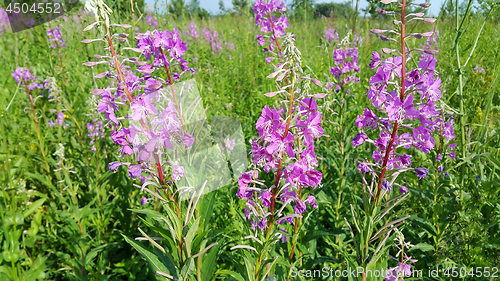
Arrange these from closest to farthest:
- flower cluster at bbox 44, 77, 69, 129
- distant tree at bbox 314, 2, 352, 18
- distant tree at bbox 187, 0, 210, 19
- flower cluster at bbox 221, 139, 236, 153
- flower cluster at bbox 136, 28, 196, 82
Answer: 1. flower cluster at bbox 136, 28, 196, 82
2. flower cluster at bbox 44, 77, 69, 129
3. flower cluster at bbox 221, 139, 236, 153
4. distant tree at bbox 314, 2, 352, 18
5. distant tree at bbox 187, 0, 210, 19

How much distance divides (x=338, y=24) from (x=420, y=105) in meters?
6.29

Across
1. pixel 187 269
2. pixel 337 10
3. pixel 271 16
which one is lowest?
pixel 187 269

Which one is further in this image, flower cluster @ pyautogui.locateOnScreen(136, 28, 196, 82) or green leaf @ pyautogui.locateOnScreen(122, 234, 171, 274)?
flower cluster @ pyautogui.locateOnScreen(136, 28, 196, 82)

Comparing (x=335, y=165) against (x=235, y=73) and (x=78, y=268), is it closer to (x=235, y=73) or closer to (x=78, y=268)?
(x=78, y=268)

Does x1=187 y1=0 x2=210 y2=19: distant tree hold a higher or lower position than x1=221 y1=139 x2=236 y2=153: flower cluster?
higher

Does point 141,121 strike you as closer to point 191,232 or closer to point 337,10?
point 191,232

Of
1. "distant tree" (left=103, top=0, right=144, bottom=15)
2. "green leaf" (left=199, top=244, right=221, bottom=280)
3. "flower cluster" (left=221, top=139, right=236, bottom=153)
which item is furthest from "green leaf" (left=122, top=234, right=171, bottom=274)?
"flower cluster" (left=221, top=139, right=236, bottom=153)

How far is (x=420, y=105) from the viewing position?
4.75 feet

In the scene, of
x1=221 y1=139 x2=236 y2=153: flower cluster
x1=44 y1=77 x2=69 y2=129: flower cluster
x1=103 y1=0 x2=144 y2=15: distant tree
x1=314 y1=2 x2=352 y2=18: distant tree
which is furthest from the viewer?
x1=314 y1=2 x2=352 y2=18: distant tree

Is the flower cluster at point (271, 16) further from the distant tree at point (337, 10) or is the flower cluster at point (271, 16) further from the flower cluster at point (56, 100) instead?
the flower cluster at point (56, 100)
